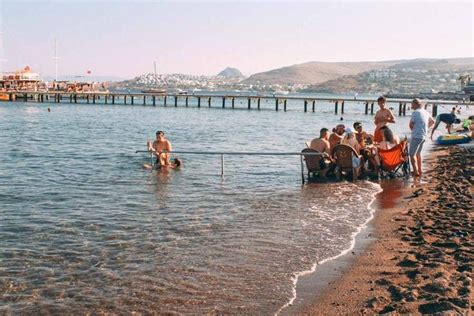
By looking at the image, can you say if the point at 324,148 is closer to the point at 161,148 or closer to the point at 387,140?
the point at 387,140

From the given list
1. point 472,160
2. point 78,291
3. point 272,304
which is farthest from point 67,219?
point 472,160

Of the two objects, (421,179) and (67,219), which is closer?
(67,219)

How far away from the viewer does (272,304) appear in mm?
5379

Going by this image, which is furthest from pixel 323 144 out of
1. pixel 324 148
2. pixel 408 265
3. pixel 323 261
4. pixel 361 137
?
pixel 408 265

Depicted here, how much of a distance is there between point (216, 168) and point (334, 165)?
4096mm

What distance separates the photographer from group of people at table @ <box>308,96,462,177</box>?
40.5ft

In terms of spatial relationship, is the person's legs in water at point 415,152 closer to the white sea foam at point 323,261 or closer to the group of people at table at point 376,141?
the group of people at table at point 376,141

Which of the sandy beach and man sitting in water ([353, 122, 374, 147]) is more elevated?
man sitting in water ([353, 122, 374, 147])

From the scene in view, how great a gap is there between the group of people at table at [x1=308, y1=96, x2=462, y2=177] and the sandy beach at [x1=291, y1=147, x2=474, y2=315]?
90.3 inches

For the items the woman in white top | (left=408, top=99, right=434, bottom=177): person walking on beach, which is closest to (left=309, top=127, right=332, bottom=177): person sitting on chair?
the woman in white top

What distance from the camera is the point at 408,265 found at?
6.20 metres

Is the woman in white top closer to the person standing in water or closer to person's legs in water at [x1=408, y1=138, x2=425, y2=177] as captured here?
person's legs in water at [x1=408, y1=138, x2=425, y2=177]

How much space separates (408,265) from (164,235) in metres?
3.69

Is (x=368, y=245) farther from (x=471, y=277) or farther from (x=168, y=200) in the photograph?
(x=168, y=200)
